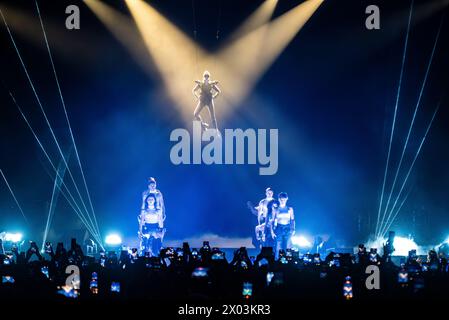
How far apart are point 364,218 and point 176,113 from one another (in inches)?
286

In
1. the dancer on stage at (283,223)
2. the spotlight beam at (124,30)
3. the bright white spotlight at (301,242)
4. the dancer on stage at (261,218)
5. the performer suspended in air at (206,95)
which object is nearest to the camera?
the dancer on stage at (283,223)

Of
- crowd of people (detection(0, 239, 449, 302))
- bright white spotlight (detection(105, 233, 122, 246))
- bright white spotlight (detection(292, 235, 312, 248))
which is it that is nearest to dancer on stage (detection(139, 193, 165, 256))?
bright white spotlight (detection(105, 233, 122, 246))

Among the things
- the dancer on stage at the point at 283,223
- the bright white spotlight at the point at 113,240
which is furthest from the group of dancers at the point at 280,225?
the bright white spotlight at the point at 113,240

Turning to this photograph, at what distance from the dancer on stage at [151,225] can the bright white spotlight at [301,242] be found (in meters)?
4.24

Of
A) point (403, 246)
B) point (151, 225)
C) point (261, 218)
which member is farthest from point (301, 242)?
point (151, 225)

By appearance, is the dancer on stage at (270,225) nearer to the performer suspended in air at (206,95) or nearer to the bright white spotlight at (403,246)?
the bright white spotlight at (403,246)

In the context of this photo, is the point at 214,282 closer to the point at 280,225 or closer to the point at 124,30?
the point at 280,225

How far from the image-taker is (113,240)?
1911 cm

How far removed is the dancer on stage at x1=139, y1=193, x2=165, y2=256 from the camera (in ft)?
56.0

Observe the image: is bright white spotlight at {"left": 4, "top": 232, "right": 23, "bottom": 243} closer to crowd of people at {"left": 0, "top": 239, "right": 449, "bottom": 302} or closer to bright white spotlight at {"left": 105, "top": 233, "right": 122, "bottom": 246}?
bright white spotlight at {"left": 105, "top": 233, "right": 122, "bottom": 246}

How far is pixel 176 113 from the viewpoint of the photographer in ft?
65.5

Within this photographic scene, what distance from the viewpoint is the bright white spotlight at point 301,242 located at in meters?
18.2
